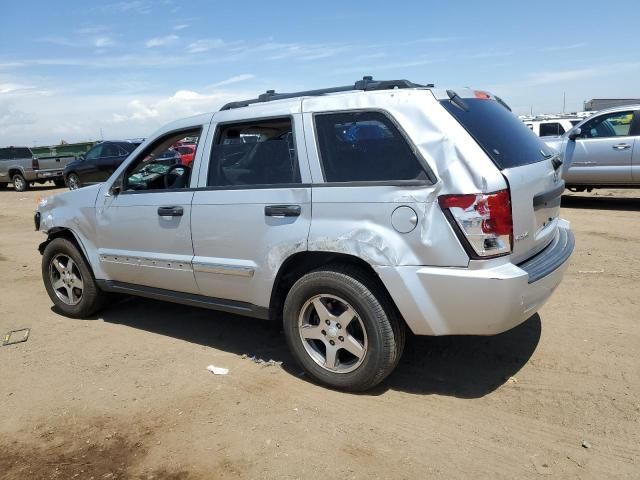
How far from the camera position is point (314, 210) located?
3.60 meters

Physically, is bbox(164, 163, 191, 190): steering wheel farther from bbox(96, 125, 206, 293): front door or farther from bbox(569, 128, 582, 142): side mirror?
bbox(569, 128, 582, 142): side mirror

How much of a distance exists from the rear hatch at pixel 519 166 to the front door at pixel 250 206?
3.70 ft

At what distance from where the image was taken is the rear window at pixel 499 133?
332cm

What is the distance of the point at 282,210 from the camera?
3729mm

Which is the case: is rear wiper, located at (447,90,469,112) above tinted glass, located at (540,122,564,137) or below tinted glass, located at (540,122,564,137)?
above

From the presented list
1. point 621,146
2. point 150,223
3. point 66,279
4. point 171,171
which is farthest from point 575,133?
point 66,279

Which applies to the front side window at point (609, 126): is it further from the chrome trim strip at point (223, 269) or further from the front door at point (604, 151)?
the chrome trim strip at point (223, 269)

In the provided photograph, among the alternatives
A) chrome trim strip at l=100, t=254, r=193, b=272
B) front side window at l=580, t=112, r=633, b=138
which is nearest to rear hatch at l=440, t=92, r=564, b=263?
chrome trim strip at l=100, t=254, r=193, b=272

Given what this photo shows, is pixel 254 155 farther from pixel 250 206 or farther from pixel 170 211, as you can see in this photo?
pixel 170 211

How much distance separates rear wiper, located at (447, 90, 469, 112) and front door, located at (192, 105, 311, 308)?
1.00 meters

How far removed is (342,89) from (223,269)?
1.55m

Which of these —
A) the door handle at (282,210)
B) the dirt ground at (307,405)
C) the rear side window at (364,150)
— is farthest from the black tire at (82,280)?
the rear side window at (364,150)

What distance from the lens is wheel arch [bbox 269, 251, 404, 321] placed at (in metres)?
3.50

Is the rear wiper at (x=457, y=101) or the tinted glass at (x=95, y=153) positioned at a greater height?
the rear wiper at (x=457, y=101)
